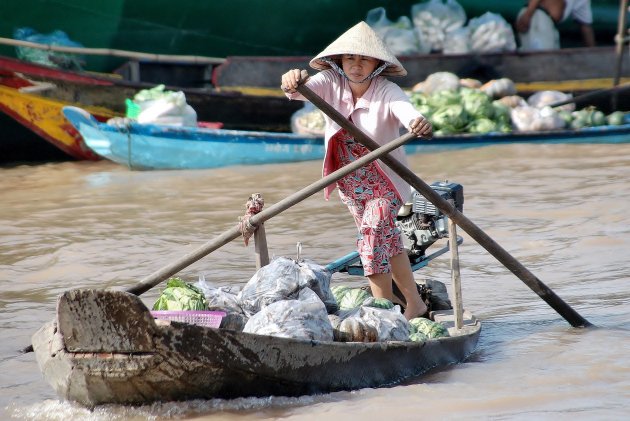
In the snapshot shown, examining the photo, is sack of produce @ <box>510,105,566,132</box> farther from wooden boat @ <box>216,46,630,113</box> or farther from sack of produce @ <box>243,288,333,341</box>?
sack of produce @ <box>243,288,333,341</box>

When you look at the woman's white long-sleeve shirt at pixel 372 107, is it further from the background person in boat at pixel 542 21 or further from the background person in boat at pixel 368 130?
the background person in boat at pixel 542 21

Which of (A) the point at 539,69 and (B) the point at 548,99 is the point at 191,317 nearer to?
(B) the point at 548,99

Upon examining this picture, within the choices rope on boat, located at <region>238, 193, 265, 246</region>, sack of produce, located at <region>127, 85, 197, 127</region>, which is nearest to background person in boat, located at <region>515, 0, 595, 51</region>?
sack of produce, located at <region>127, 85, 197, 127</region>

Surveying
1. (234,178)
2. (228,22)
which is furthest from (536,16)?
(234,178)

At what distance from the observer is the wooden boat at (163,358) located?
3223 millimetres

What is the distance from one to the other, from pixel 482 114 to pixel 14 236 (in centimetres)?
475

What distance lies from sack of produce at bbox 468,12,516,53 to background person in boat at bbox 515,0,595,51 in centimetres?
30

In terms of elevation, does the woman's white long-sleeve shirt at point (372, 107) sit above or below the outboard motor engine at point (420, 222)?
above

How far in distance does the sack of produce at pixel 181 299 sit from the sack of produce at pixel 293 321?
19cm

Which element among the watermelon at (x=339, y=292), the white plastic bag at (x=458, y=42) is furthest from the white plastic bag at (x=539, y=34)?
the watermelon at (x=339, y=292)

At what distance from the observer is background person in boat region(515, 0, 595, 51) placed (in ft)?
39.3

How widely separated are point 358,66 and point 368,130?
0.85 feet

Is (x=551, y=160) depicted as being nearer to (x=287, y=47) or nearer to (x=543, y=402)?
(x=287, y=47)

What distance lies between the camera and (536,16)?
1198 cm
